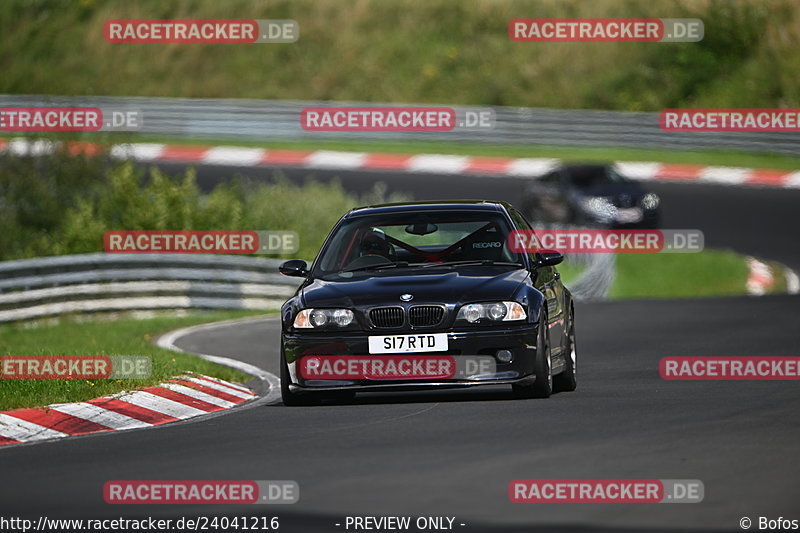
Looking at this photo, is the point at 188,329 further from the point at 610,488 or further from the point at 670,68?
the point at 670,68

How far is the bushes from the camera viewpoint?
2775cm

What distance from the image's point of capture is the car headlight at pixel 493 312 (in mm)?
11867

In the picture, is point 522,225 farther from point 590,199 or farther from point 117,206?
point 590,199

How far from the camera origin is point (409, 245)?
43.5 ft

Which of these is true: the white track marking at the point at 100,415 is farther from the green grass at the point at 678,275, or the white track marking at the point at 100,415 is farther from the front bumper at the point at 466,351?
the green grass at the point at 678,275

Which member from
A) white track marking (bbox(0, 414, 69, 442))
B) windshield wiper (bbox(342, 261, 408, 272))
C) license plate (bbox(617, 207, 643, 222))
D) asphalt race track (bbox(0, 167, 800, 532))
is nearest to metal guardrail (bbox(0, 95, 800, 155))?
license plate (bbox(617, 207, 643, 222))

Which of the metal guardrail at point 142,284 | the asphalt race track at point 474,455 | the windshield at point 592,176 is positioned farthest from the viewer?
the windshield at point 592,176

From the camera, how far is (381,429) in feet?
34.9

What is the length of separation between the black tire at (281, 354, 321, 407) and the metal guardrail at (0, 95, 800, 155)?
1136 inches

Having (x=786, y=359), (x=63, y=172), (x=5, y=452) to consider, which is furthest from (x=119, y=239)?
(x=5, y=452)

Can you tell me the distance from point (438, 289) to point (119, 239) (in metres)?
15.6

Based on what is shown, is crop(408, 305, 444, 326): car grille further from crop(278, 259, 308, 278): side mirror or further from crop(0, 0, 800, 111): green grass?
crop(0, 0, 800, 111): green grass

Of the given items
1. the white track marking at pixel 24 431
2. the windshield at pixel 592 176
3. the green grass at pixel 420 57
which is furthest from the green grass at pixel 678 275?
the white track marking at pixel 24 431

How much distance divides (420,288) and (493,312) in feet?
1.83
